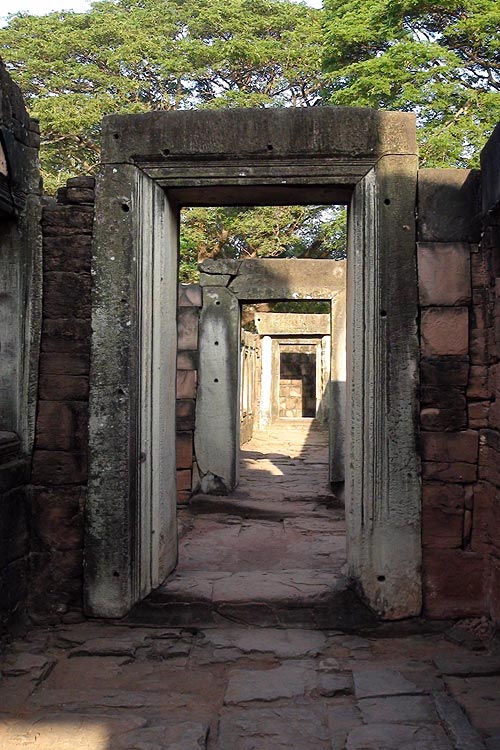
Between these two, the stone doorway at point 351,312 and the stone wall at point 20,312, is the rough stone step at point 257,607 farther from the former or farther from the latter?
the stone wall at point 20,312

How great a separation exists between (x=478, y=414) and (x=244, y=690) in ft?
6.44

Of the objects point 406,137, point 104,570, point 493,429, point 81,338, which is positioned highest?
point 406,137

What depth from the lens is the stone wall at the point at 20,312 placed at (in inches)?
147

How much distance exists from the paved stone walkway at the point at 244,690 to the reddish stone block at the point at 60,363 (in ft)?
4.87

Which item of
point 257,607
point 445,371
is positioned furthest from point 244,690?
point 445,371

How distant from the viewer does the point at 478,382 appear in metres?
3.77

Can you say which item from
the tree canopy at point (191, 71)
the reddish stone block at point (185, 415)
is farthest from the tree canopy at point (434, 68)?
the reddish stone block at point (185, 415)

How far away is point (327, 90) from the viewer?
14.2 metres

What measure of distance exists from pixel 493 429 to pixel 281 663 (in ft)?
5.60

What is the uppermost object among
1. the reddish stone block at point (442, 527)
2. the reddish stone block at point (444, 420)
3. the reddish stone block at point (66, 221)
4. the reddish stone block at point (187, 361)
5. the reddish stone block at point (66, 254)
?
the reddish stone block at point (66, 221)

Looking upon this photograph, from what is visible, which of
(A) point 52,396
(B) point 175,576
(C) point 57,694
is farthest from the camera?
(B) point 175,576

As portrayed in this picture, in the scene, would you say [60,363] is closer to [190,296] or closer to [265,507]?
[265,507]

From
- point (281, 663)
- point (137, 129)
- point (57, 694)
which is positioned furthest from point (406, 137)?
point (57, 694)

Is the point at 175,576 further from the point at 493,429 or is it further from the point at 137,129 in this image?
the point at 137,129
